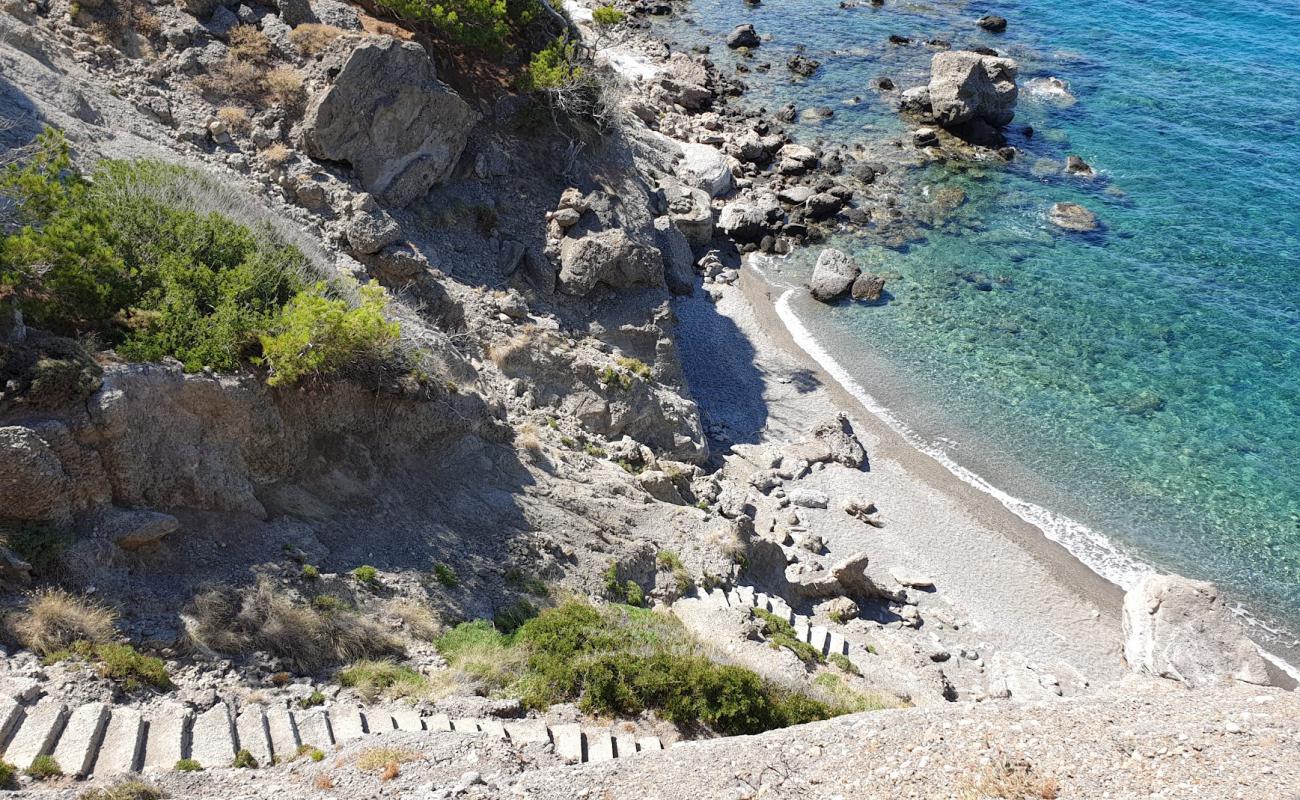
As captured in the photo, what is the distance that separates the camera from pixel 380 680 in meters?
16.2

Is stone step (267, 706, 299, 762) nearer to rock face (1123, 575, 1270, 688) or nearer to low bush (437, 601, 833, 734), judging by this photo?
low bush (437, 601, 833, 734)

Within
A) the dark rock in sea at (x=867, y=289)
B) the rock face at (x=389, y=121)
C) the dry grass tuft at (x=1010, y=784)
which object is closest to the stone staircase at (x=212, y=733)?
the dry grass tuft at (x=1010, y=784)

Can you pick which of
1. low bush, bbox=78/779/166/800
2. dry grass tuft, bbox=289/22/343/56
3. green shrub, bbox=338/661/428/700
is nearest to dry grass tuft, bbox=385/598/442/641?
green shrub, bbox=338/661/428/700

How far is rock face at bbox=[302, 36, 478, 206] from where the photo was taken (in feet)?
92.3

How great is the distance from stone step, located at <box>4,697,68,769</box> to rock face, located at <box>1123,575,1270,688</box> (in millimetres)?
26366

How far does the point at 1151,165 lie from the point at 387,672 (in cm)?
5295

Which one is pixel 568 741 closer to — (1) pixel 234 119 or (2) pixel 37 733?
(2) pixel 37 733

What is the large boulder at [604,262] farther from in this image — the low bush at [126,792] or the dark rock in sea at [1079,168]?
the dark rock in sea at [1079,168]

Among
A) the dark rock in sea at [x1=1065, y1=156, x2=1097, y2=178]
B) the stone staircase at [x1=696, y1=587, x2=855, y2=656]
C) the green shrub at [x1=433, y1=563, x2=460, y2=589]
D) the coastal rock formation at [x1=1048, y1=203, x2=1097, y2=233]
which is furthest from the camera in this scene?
the dark rock in sea at [x1=1065, y1=156, x2=1097, y2=178]

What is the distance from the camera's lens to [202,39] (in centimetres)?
2844

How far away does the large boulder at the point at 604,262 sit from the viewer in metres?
31.5

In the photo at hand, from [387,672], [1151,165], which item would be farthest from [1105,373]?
[387,672]

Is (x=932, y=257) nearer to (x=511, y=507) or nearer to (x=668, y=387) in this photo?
(x=668, y=387)

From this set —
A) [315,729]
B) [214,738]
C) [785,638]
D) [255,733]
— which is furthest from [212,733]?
[785,638]
